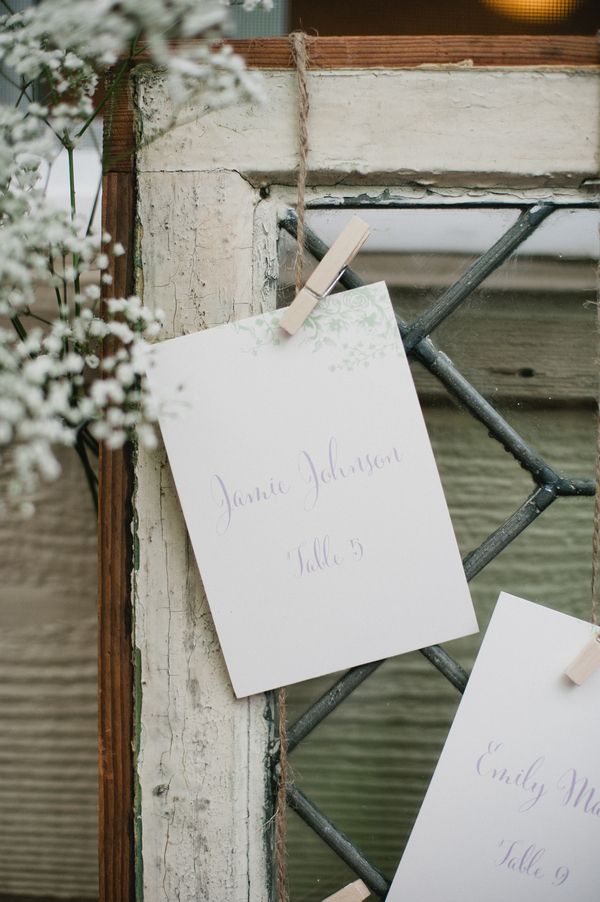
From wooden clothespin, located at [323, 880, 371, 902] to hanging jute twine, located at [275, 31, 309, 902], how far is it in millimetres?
48

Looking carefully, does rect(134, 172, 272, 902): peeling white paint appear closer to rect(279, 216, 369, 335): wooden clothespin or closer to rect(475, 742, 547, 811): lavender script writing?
rect(279, 216, 369, 335): wooden clothespin

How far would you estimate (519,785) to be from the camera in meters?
0.57

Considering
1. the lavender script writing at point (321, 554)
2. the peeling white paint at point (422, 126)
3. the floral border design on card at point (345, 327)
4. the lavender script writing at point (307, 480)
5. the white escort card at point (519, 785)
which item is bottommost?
the white escort card at point (519, 785)

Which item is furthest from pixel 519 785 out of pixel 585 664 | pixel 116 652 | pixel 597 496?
pixel 116 652

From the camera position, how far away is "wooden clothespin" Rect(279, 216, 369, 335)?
1.81 feet

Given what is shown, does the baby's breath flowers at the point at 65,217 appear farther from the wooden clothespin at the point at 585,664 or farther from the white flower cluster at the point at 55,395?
the wooden clothespin at the point at 585,664

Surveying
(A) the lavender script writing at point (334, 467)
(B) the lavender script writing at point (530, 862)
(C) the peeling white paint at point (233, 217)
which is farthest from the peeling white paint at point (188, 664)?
(B) the lavender script writing at point (530, 862)

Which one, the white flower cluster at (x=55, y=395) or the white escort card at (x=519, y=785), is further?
the white escort card at (x=519, y=785)

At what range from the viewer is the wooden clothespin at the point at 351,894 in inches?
23.3

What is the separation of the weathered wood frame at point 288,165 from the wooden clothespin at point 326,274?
0.06m

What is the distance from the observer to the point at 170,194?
583mm

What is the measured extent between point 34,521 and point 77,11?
0.58 metres

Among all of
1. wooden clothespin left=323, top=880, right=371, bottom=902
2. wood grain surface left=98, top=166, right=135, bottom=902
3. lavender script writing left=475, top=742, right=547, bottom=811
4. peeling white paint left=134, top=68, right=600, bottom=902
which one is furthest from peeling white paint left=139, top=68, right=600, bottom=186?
wooden clothespin left=323, top=880, right=371, bottom=902

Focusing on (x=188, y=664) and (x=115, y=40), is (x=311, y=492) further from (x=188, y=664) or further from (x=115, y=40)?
(x=115, y=40)
